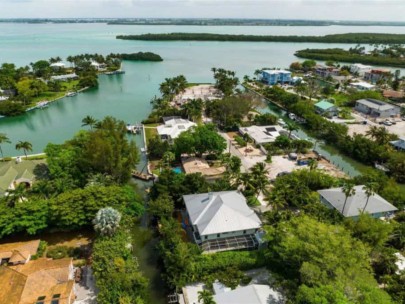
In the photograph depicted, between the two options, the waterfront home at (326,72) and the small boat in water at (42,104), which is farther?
the waterfront home at (326,72)

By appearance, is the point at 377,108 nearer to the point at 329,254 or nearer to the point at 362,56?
the point at 329,254

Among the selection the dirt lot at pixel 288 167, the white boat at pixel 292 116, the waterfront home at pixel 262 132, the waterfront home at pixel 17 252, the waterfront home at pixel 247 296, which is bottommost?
the white boat at pixel 292 116

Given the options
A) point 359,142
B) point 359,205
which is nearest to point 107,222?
point 359,205

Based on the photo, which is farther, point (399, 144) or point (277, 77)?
point (277, 77)

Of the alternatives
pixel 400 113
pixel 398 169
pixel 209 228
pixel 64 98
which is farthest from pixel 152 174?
pixel 400 113

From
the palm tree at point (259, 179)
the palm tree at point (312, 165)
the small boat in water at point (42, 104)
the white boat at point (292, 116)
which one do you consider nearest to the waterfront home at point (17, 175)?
the palm tree at point (259, 179)

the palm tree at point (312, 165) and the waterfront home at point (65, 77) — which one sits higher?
the palm tree at point (312, 165)

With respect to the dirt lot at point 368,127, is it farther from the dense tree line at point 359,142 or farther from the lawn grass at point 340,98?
the lawn grass at point 340,98
